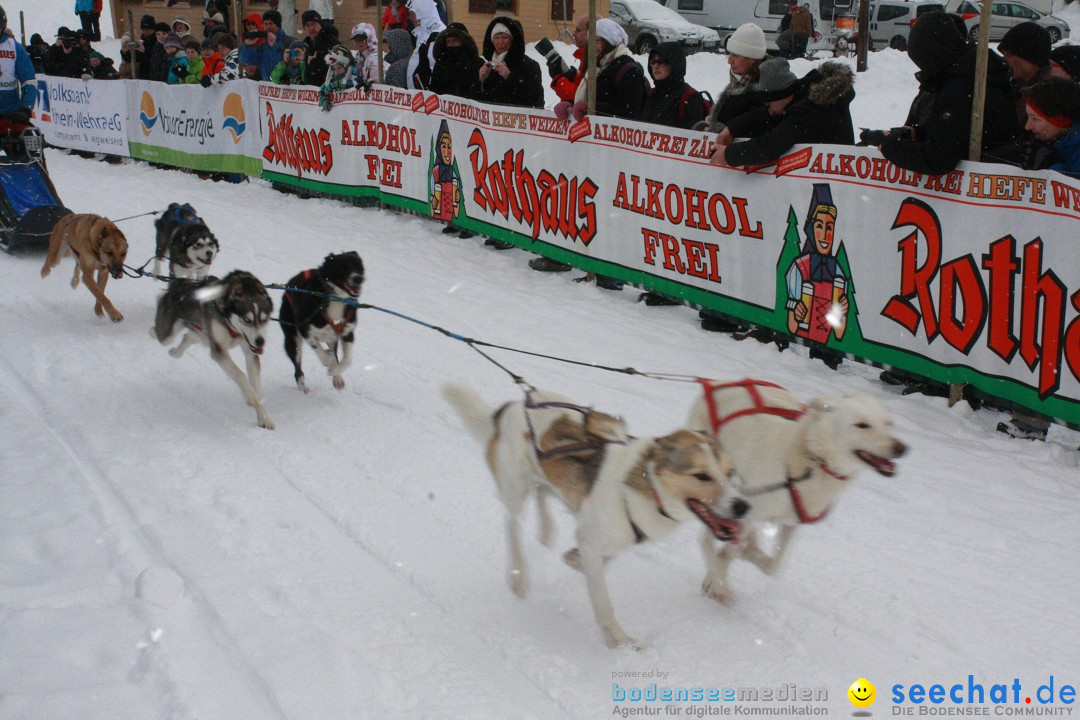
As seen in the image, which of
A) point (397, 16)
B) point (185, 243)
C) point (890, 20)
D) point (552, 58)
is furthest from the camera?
point (890, 20)

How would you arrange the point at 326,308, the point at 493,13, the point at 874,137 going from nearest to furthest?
the point at 326,308, the point at 874,137, the point at 493,13

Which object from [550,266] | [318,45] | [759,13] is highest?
[759,13]

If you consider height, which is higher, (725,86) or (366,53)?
(366,53)

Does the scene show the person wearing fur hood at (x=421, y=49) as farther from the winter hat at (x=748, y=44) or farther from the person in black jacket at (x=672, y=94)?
the winter hat at (x=748, y=44)

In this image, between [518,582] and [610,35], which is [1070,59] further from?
[518,582]

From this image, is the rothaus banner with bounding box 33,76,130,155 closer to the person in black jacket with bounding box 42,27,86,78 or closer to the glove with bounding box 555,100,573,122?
the person in black jacket with bounding box 42,27,86,78

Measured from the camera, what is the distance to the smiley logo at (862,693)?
9.36ft

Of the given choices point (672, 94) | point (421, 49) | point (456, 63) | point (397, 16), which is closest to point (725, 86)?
point (672, 94)

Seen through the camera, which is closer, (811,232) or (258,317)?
(258,317)

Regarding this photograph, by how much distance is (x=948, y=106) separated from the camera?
5.05 m

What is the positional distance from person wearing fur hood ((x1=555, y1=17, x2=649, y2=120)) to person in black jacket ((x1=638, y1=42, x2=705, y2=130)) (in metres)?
0.41

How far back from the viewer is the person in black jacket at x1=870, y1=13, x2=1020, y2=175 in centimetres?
500

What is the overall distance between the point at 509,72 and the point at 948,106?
5.12 metres

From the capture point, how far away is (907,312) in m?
5.41
